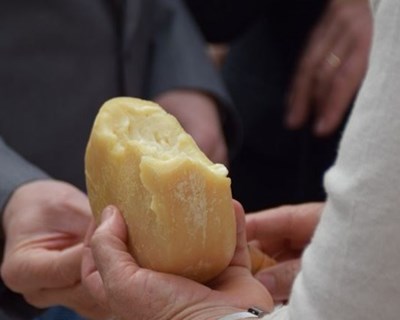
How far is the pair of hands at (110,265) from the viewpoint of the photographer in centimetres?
50

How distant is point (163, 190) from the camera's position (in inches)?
19.6

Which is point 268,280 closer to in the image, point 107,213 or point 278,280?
point 278,280

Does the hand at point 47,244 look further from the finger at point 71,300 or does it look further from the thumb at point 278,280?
the thumb at point 278,280

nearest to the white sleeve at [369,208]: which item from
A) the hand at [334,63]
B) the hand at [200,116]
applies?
the hand at [200,116]

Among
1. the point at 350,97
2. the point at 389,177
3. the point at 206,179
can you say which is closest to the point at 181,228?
the point at 206,179

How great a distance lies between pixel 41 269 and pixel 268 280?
18 centimetres

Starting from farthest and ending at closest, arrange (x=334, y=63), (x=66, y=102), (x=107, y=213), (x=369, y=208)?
(x=334, y=63) → (x=66, y=102) → (x=107, y=213) → (x=369, y=208)

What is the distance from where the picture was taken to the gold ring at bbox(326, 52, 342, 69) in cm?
117

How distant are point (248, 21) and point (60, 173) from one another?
0.39m

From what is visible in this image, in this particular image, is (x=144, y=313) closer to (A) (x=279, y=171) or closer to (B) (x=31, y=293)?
(B) (x=31, y=293)

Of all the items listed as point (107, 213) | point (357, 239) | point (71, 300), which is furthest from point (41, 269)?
point (357, 239)

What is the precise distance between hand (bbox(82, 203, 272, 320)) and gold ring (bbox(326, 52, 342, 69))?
2.15 feet

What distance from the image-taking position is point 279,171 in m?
1.28

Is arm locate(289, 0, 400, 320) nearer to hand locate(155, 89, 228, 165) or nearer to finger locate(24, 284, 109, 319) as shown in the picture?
finger locate(24, 284, 109, 319)
